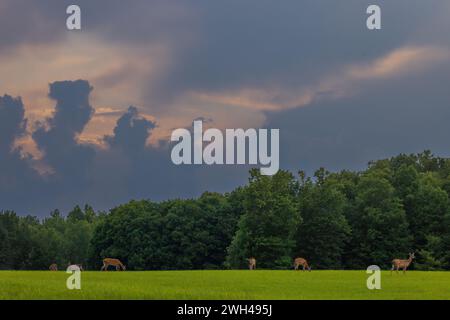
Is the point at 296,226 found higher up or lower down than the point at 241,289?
Result: higher up

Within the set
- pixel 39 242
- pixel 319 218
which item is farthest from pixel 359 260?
pixel 39 242

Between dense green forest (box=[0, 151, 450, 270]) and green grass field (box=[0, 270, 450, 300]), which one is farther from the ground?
dense green forest (box=[0, 151, 450, 270])

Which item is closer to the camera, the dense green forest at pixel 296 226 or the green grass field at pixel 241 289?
the green grass field at pixel 241 289

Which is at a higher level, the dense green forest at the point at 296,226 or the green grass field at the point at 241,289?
the dense green forest at the point at 296,226

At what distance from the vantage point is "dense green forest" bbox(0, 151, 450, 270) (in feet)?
286

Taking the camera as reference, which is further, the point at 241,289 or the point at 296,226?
the point at 296,226

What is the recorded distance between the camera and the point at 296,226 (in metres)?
89.1

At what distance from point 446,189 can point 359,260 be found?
781 inches

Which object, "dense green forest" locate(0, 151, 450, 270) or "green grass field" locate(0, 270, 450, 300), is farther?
"dense green forest" locate(0, 151, 450, 270)

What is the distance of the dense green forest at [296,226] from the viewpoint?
87312mm

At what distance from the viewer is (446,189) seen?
98.5 meters
